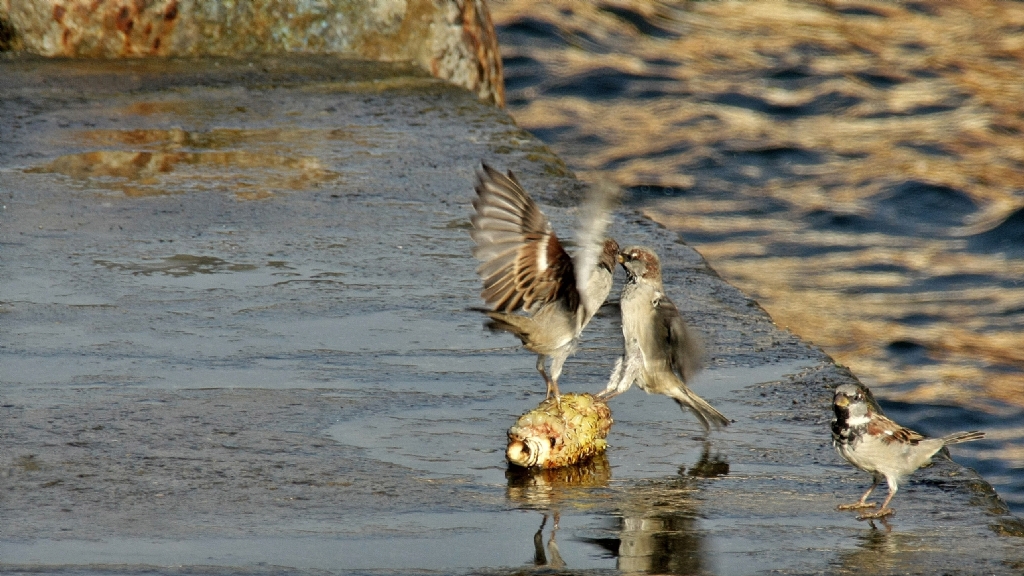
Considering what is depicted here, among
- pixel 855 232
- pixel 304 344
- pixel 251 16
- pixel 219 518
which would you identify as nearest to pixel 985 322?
pixel 855 232

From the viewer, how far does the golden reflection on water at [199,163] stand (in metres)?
8.27

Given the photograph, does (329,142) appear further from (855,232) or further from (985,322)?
(855,232)

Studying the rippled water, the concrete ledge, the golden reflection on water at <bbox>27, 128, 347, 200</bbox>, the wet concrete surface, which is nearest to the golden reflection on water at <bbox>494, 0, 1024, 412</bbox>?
the rippled water

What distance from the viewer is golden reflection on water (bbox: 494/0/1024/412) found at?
11.1 meters

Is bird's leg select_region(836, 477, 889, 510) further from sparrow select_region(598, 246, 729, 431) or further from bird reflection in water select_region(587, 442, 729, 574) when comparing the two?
sparrow select_region(598, 246, 729, 431)

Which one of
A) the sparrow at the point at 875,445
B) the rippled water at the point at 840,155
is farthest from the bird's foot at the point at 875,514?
the rippled water at the point at 840,155

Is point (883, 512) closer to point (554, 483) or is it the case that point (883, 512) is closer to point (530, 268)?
point (554, 483)

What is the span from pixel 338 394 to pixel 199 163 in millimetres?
3404

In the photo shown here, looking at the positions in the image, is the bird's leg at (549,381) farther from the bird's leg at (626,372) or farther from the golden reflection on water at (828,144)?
the golden reflection on water at (828,144)

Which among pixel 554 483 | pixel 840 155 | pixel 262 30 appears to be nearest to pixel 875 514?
pixel 554 483

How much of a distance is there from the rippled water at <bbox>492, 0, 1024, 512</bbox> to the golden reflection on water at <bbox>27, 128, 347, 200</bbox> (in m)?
3.91

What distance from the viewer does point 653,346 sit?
5.49 meters

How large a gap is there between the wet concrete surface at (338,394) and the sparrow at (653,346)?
0.14 meters

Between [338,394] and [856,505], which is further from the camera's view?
[338,394]
